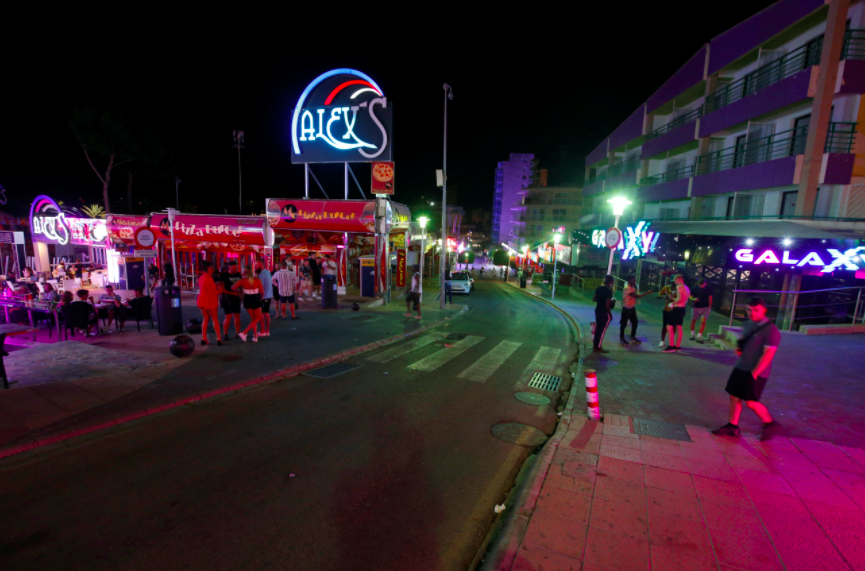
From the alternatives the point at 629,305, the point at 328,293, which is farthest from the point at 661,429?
the point at 328,293

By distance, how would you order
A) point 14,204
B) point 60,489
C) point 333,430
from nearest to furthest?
point 60,489 < point 333,430 < point 14,204

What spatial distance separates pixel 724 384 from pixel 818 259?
25.8 ft

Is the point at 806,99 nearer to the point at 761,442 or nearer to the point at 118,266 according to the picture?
the point at 761,442

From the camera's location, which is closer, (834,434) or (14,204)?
(834,434)

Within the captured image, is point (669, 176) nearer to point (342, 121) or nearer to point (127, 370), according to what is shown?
point (342, 121)

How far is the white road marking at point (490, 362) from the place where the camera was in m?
8.50

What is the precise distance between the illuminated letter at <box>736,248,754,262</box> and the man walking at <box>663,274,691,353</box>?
15.6 feet

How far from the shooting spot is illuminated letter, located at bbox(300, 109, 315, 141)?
62.0ft

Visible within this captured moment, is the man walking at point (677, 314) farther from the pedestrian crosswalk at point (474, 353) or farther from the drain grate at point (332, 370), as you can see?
the drain grate at point (332, 370)

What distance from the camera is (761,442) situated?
554 cm

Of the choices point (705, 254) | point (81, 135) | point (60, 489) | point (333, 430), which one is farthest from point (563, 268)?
point (81, 135)

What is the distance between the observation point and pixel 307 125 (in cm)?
1903

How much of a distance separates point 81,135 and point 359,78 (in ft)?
94.5

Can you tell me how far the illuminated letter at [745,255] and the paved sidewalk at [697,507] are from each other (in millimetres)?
9878
